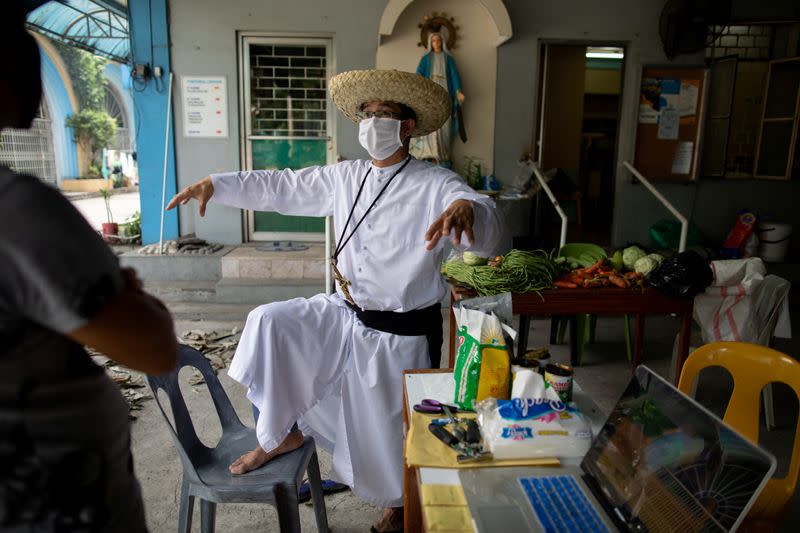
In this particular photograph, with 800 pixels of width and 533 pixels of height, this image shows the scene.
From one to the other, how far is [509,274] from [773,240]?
480 centimetres

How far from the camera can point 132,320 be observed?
0.94 meters

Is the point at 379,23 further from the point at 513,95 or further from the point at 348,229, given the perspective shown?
the point at 348,229

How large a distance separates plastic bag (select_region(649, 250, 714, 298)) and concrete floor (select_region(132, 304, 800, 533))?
3.23 ft

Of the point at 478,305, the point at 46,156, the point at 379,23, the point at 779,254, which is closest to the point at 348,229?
the point at 478,305

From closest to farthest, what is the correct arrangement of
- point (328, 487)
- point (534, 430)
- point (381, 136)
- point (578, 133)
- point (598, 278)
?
point (534, 430) < point (381, 136) < point (328, 487) < point (598, 278) < point (578, 133)

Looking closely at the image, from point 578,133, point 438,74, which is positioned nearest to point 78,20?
point 438,74

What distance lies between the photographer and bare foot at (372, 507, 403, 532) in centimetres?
256

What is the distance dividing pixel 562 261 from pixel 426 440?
2539 millimetres

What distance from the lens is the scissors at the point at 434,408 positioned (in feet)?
5.56

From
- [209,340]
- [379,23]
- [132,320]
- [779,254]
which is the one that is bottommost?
[209,340]

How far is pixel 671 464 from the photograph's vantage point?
121 cm

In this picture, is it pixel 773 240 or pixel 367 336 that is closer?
pixel 367 336

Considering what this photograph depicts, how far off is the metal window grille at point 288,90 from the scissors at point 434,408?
224 inches

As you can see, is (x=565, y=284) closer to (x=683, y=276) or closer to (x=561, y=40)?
(x=683, y=276)
